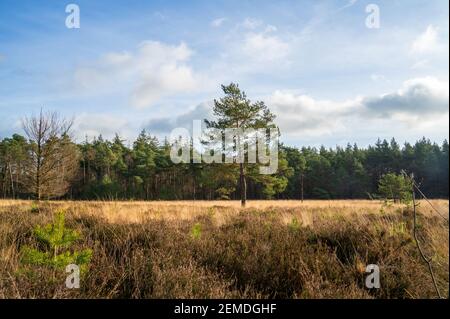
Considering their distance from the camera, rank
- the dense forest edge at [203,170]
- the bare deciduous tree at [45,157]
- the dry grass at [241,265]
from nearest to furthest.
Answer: the dry grass at [241,265] < the bare deciduous tree at [45,157] < the dense forest edge at [203,170]

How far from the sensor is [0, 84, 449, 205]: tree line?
84.8ft

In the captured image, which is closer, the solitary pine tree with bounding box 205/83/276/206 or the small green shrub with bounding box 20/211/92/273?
the small green shrub with bounding box 20/211/92/273

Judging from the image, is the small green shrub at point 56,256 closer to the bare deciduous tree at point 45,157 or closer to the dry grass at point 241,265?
the dry grass at point 241,265

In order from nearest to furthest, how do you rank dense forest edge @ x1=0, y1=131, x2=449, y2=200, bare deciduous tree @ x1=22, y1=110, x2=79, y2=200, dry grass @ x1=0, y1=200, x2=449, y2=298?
dry grass @ x1=0, y1=200, x2=449, y2=298, bare deciduous tree @ x1=22, y1=110, x2=79, y2=200, dense forest edge @ x1=0, y1=131, x2=449, y2=200

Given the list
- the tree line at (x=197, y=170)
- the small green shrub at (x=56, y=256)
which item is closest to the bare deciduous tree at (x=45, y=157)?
the tree line at (x=197, y=170)

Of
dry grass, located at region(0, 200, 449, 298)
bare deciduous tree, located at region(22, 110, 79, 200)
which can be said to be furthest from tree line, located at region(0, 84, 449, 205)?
dry grass, located at region(0, 200, 449, 298)

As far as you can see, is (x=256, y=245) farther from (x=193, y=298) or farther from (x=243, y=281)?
(x=193, y=298)

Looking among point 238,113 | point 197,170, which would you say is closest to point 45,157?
Answer: point 238,113

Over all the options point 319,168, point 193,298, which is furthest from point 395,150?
point 193,298

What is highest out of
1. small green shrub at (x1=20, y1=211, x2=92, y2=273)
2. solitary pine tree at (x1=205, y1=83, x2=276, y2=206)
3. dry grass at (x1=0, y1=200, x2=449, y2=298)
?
solitary pine tree at (x1=205, y1=83, x2=276, y2=206)

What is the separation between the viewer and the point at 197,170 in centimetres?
5656

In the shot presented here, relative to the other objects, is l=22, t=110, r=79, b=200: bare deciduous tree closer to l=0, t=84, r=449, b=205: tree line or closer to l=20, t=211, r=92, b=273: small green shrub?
l=0, t=84, r=449, b=205: tree line

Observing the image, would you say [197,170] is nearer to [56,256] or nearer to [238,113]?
[238,113]

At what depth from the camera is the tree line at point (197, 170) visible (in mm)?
25844
